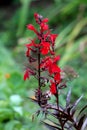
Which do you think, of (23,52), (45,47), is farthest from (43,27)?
(23,52)

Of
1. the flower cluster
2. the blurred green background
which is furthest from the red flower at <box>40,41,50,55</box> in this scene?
the blurred green background

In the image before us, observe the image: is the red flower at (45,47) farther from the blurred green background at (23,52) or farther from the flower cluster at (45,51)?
the blurred green background at (23,52)

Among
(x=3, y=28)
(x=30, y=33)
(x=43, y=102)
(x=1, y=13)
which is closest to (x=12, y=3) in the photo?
(x=1, y=13)

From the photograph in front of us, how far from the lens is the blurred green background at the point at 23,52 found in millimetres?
2016

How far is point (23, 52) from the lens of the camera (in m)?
3.63

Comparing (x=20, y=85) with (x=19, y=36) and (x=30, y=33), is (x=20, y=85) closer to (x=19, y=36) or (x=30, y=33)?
(x=30, y=33)

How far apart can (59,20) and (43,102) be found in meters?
2.98

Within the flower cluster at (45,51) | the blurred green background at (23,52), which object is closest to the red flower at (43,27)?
the flower cluster at (45,51)

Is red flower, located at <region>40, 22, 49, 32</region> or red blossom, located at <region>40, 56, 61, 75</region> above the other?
red flower, located at <region>40, 22, 49, 32</region>

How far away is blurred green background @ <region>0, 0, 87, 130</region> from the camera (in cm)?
202

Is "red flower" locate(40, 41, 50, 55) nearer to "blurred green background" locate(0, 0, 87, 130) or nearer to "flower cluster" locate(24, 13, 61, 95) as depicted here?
"flower cluster" locate(24, 13, 61, 95)

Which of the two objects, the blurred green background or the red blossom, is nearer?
the red blossom

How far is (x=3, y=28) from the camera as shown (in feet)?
14.7

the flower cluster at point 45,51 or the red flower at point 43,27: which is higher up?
the red flower at point 43,27
